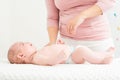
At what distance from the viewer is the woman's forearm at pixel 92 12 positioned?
121 centimetres

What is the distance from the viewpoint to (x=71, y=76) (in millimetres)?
893

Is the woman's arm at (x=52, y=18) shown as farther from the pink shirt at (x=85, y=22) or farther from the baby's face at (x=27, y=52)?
the baby's face at (x=27, y=52)

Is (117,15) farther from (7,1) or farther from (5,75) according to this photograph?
(5,75)

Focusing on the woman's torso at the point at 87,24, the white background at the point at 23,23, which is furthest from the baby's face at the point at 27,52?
the white background at the point at 23,23

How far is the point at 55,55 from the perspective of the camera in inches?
41.3

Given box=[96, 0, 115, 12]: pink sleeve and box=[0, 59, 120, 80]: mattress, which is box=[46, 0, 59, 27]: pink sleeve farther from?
box=[0, 59, 120, 80]: mattress

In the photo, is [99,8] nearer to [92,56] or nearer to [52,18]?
[92,56]

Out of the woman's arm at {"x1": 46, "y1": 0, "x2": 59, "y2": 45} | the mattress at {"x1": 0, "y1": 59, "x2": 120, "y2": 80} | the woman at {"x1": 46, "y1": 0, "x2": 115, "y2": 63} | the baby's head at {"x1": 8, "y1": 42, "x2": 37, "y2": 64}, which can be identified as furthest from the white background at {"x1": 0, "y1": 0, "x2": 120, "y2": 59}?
the mattress at {"x1": 0, "y1": 59, "x2": 120, "y2": 80}

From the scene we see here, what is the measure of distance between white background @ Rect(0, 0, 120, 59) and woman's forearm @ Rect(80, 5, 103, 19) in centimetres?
97

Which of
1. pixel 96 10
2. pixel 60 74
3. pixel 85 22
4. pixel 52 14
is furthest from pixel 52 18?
pixel 60 74

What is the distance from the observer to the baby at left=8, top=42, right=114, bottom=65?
1.05 metres

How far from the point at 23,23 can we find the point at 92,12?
3.58 feet

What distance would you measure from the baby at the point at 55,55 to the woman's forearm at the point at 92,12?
0.53 feet

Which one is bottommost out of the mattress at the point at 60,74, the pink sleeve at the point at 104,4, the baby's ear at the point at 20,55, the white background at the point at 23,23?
the white background at the point at 23,23
